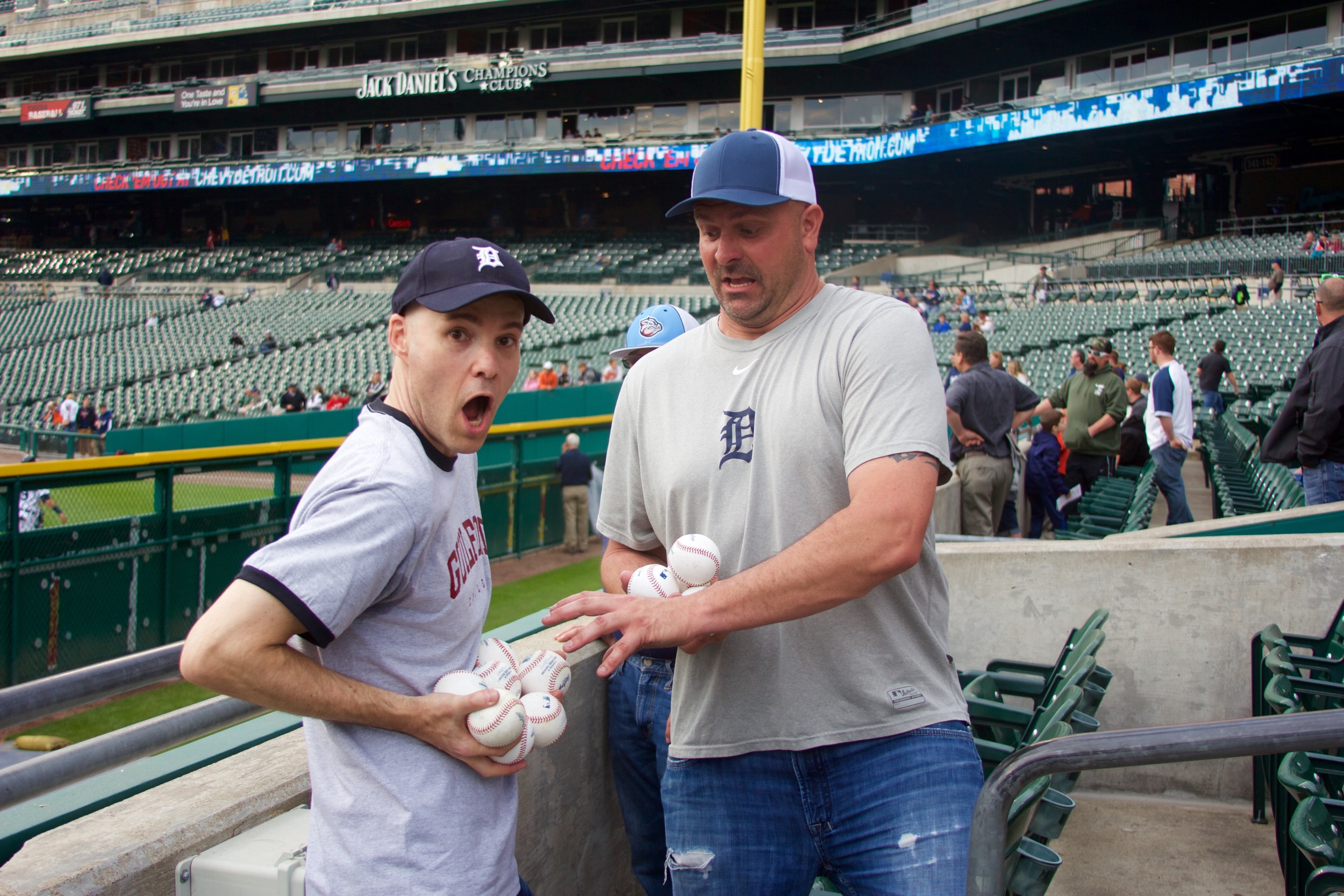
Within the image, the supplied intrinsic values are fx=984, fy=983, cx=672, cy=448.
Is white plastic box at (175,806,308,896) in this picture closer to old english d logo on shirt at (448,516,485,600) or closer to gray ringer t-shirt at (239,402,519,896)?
gray ringer t-shirt at (239,402,519,896)

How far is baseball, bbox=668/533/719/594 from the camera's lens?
183 centimetres

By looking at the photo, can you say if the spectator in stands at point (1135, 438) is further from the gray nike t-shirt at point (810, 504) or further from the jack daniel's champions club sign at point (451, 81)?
the jack daniel's champions club sign at point (451, 81)

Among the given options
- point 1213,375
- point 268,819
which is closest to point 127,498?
point 268,819

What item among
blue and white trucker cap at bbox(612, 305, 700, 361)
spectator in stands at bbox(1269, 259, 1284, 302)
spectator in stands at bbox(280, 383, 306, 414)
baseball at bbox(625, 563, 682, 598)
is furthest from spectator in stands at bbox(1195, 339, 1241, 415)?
spectator in stands at bbox(280, 383, 306, 414)

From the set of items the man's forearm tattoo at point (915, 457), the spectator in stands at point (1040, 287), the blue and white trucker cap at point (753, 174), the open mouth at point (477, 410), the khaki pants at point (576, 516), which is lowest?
the khaki pants at point (576, 516)

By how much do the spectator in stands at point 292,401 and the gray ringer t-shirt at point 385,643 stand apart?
20.6 m

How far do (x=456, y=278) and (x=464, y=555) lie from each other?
47cm

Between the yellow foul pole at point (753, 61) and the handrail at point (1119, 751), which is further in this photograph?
the yellow foul pole at point (753, 61)

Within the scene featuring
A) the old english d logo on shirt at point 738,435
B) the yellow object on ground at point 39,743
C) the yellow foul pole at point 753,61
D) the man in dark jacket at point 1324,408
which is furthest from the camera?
the yellow foul pole at point 753,61

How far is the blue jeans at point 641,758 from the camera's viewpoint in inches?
101

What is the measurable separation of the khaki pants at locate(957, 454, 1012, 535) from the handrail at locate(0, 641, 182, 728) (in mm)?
4827

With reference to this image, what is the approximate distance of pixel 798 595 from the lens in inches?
63.8

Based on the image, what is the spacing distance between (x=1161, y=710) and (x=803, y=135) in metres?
36.3

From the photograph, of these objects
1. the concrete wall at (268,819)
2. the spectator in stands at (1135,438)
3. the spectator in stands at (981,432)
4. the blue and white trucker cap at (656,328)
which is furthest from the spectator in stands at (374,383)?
the concrete wall at (268,819)
